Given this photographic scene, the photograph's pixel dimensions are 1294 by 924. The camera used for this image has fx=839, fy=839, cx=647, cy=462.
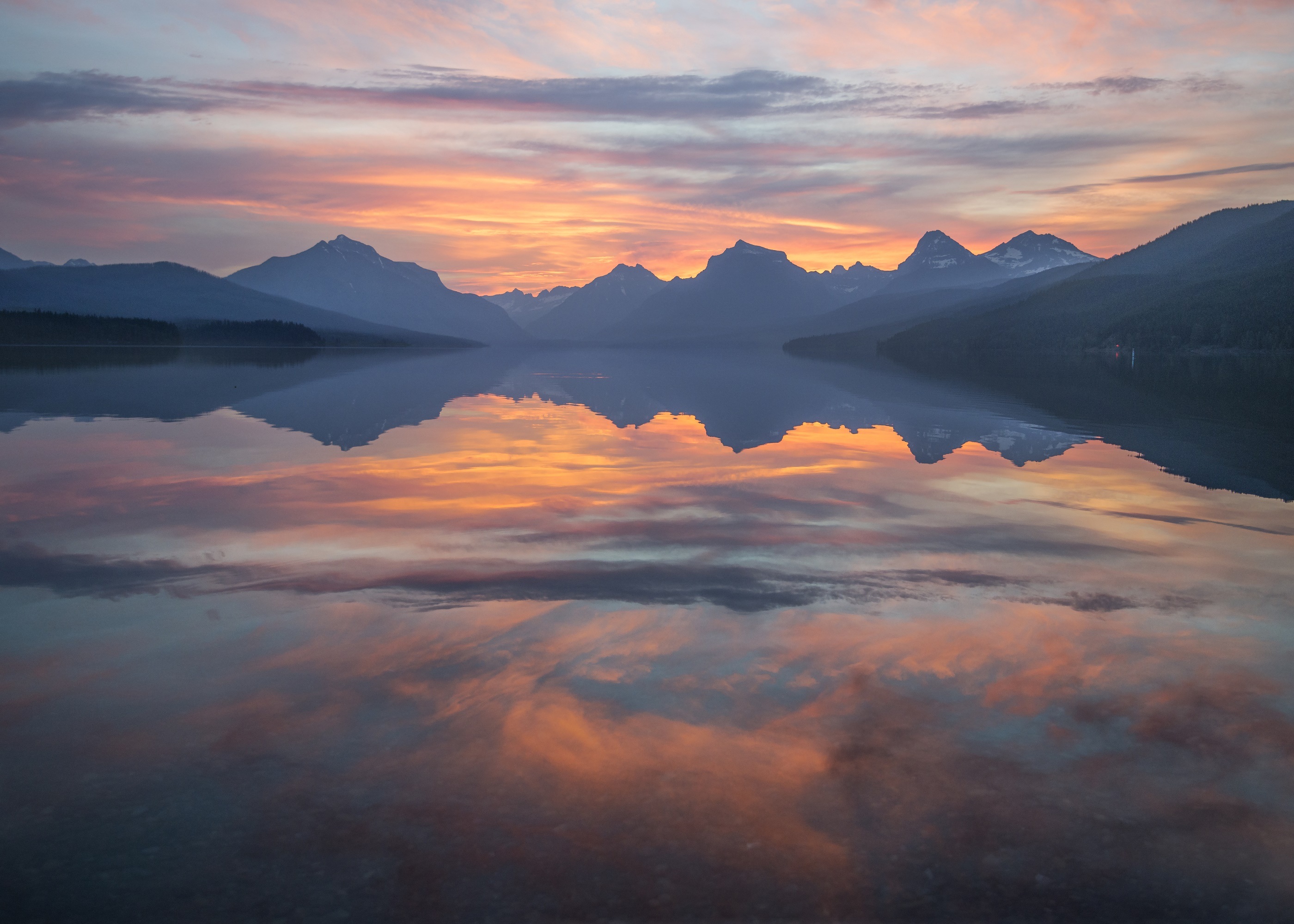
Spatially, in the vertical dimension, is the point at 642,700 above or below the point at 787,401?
below

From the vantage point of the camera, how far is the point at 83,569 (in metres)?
13.9

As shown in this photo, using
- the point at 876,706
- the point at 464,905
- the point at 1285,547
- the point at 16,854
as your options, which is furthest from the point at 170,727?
the point at 1285,547

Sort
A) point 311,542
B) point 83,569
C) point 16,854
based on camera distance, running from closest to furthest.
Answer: point 16,854 < point 83,569 < point 311,542

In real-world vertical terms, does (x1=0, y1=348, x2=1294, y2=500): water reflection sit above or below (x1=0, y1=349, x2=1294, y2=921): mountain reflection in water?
above

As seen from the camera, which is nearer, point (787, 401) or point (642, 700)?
point (642, 700)

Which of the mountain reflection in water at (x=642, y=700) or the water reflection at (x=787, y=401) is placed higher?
the water reflection at (x=787, y=401)

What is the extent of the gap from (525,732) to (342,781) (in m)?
1.73

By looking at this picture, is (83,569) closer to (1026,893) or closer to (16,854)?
(16,854)

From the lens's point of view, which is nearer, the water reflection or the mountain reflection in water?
the mountain reflection in water

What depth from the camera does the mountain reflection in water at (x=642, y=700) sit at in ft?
20.1

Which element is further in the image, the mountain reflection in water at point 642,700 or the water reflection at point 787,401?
the water reflection at point 787,401

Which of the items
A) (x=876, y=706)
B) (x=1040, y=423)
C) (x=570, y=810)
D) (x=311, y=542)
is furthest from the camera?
(x=1040, y=423)

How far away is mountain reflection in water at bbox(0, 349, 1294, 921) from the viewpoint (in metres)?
6.12

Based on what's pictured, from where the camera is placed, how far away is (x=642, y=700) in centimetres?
900
